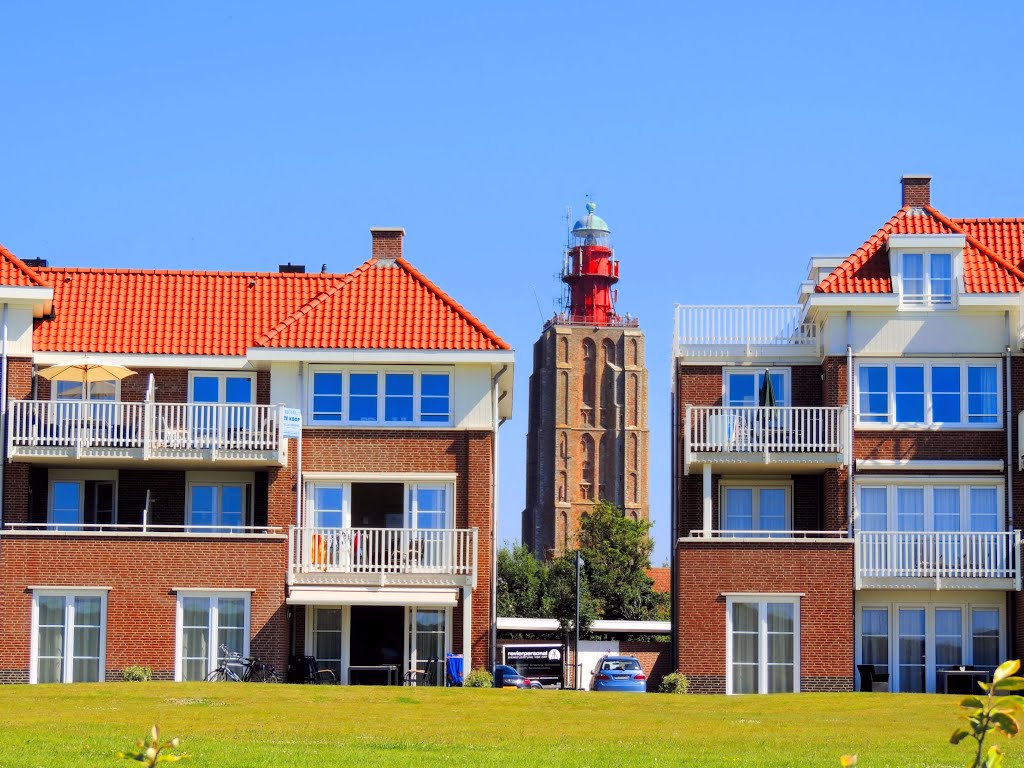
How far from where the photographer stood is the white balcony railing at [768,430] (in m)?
38.5

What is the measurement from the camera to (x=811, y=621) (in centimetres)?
3712

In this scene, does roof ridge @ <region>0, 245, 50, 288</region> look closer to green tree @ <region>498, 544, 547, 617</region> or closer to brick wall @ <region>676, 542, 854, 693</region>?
brick wall @ <region>676, 542, 854, 693</region>

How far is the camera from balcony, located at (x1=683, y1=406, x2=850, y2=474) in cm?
3850

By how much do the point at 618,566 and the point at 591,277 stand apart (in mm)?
52257

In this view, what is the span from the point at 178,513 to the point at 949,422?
1785cm

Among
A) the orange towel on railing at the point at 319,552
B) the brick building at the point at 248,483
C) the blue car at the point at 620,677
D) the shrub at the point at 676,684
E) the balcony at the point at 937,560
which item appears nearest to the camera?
A: the brick building at the point at 248,483

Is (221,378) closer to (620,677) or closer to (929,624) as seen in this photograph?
(620,677)

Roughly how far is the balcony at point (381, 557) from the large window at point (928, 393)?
9629 mm

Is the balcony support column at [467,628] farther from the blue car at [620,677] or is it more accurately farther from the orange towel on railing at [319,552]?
the blue car at [620,677]

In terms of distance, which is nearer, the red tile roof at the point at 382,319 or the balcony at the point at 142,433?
the balcony at the point at 142,433

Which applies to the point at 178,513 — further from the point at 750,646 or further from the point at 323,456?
the point at 750,646

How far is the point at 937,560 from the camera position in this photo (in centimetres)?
3762

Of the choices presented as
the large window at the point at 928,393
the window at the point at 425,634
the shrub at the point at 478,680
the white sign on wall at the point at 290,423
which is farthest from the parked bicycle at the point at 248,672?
the large window at the point at 928,393

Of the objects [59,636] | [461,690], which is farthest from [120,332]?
[461,690]
